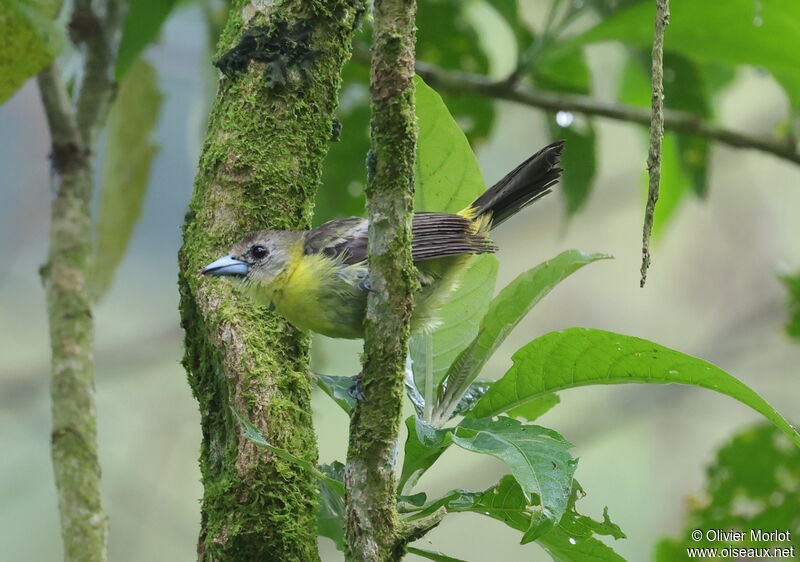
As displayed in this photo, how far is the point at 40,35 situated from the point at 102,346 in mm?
4620

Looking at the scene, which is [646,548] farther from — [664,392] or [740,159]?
[740,159]

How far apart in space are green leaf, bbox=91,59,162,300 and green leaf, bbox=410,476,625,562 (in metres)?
2.10

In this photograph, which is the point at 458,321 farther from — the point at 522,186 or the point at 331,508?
the point at 522,186

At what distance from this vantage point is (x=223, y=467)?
2.17m

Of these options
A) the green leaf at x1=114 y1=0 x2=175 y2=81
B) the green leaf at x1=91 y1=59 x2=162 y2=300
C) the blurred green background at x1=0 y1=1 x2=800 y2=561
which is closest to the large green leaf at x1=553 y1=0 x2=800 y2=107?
the blurred green background at x1=0 y1=1 x2=800 y2=561

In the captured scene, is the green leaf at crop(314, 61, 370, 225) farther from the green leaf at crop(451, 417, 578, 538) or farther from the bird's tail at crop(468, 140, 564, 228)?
the green leaf at crop(451, 417, 578, 538)

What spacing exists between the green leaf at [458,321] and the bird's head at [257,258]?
454 mm

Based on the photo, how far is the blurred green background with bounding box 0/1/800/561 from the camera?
6.70m

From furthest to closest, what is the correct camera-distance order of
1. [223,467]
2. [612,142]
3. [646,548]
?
1. [612,142]
2. [646,548]
3. [223,467]

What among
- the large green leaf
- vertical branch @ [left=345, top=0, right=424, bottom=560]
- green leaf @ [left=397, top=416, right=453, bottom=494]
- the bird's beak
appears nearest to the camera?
vertical branch @ [left=345, top=0, right=424, bottom=560]

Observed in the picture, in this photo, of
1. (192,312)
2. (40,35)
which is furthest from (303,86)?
(40,35)

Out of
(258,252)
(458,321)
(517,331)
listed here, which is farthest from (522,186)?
(517,331)

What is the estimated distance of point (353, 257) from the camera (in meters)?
3.00

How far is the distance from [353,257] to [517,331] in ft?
21.1
